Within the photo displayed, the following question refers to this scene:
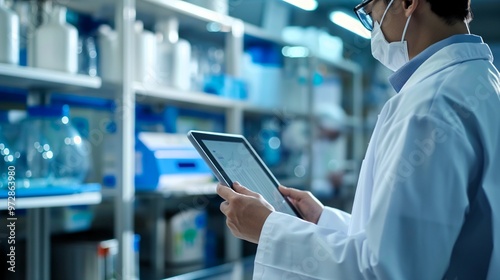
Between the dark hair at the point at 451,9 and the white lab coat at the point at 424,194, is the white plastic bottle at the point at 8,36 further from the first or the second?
the dark hair at the point at 451,9

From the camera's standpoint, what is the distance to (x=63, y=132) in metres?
1.78

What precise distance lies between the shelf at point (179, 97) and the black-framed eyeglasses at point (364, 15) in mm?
966

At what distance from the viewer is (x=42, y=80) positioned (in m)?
1.61

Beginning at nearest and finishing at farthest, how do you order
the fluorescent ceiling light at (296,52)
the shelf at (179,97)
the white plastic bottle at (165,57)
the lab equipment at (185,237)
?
the shelf at (179,97) → the white plastic bottle at (165,57) → the lab equipment at (185,237) → the fluorescent ceiling light at (296,52)

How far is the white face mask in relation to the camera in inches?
44.2

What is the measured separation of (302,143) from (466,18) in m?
2.22

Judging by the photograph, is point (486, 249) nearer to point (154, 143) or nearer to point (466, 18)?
point (466, 18)

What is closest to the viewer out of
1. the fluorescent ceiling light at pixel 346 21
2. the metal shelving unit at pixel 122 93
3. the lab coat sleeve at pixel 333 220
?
the lab coat sleeve at pixel 333 220

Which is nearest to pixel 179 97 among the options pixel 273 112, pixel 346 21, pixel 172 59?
pixel 172 59

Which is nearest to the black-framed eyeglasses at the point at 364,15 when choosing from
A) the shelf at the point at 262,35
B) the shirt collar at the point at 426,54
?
the shirt collar at the point at 426,54

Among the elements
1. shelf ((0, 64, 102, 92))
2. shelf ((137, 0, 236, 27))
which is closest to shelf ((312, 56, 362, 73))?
shelf ((137, 0, 236, 27))

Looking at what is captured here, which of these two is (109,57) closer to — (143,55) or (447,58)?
(143,55)

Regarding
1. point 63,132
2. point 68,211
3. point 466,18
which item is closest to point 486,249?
point 466,18

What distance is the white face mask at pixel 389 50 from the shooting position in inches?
44.2
